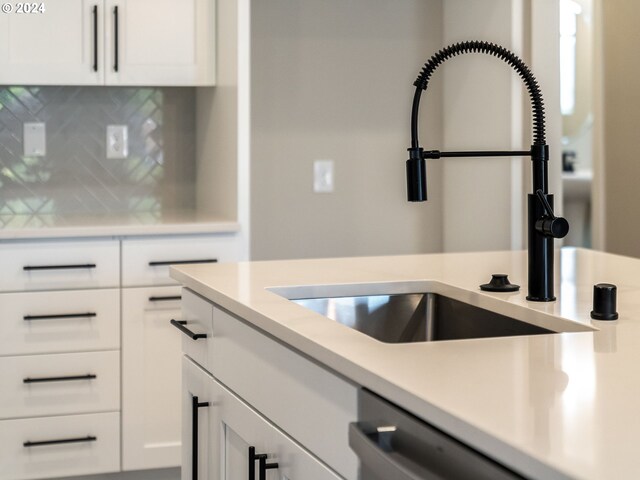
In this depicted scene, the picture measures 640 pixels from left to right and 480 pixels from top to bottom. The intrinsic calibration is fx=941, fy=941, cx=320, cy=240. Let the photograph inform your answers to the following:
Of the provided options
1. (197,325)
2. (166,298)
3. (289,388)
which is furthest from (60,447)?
(289,388)

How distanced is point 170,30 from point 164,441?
1379 mm

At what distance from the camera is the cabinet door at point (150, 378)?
2984mm

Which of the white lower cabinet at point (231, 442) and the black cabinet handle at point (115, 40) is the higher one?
the black cabinet handle at point (115, 40)

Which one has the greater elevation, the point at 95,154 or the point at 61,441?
the point at 95,154

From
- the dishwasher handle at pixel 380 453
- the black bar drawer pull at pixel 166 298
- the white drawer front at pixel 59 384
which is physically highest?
the dishwasher handle at pixel 380 453

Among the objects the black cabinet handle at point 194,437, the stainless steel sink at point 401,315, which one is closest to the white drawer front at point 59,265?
the black cabinet handle at point 194,437

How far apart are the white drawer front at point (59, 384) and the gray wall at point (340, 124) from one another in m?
0.83

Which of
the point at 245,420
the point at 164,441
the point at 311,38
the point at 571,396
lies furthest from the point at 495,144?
the point at 571,396

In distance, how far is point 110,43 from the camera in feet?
10.3

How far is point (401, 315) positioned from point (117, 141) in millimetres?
2056

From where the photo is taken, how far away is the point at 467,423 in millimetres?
848

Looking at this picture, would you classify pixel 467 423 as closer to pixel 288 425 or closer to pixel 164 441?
pixel 288 425

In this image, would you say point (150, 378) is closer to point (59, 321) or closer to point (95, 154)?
point (59, 321)

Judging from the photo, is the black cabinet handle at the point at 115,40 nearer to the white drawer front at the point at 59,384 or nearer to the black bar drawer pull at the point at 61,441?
the white drawer front at the point at 59,384
